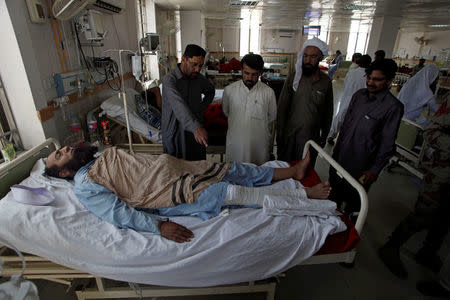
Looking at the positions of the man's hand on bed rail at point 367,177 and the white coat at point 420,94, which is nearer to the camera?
the man's hand on bed rail at point 367,177

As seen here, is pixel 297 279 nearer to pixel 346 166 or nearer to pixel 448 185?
→ pixel 346 166

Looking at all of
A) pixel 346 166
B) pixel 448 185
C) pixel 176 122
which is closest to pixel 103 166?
pixel 176 122

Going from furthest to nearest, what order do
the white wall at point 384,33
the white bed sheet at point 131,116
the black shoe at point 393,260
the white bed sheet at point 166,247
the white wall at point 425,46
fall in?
the white wall at point 425,46 → the white wall at point 384,33 → the white bed sheet at point 131,116 → the black shoe at point 393,260 → the white bed sheet at point 166,247

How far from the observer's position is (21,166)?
1855mm

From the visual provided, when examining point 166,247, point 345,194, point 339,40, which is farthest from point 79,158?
point 339,40

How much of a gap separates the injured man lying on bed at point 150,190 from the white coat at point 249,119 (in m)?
0.61

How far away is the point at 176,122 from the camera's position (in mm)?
2287

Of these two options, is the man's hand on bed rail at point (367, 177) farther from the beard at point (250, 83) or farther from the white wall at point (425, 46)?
the white wall at point (425, 46)

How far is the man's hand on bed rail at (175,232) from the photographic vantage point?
146cm

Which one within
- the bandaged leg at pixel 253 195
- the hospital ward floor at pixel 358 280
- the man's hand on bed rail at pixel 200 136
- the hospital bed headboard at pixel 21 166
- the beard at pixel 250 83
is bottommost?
the hospital ward floor at pixel 358 280

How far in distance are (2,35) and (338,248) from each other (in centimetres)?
265

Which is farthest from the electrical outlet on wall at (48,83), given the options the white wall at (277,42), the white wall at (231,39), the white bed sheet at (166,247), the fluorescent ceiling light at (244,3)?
the white wall at (277,42)

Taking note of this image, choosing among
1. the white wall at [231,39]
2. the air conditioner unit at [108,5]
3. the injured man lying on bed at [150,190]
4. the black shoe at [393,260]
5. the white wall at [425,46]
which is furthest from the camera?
the white wall at [231,39]

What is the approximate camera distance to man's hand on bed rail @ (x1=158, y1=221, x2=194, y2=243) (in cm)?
146
